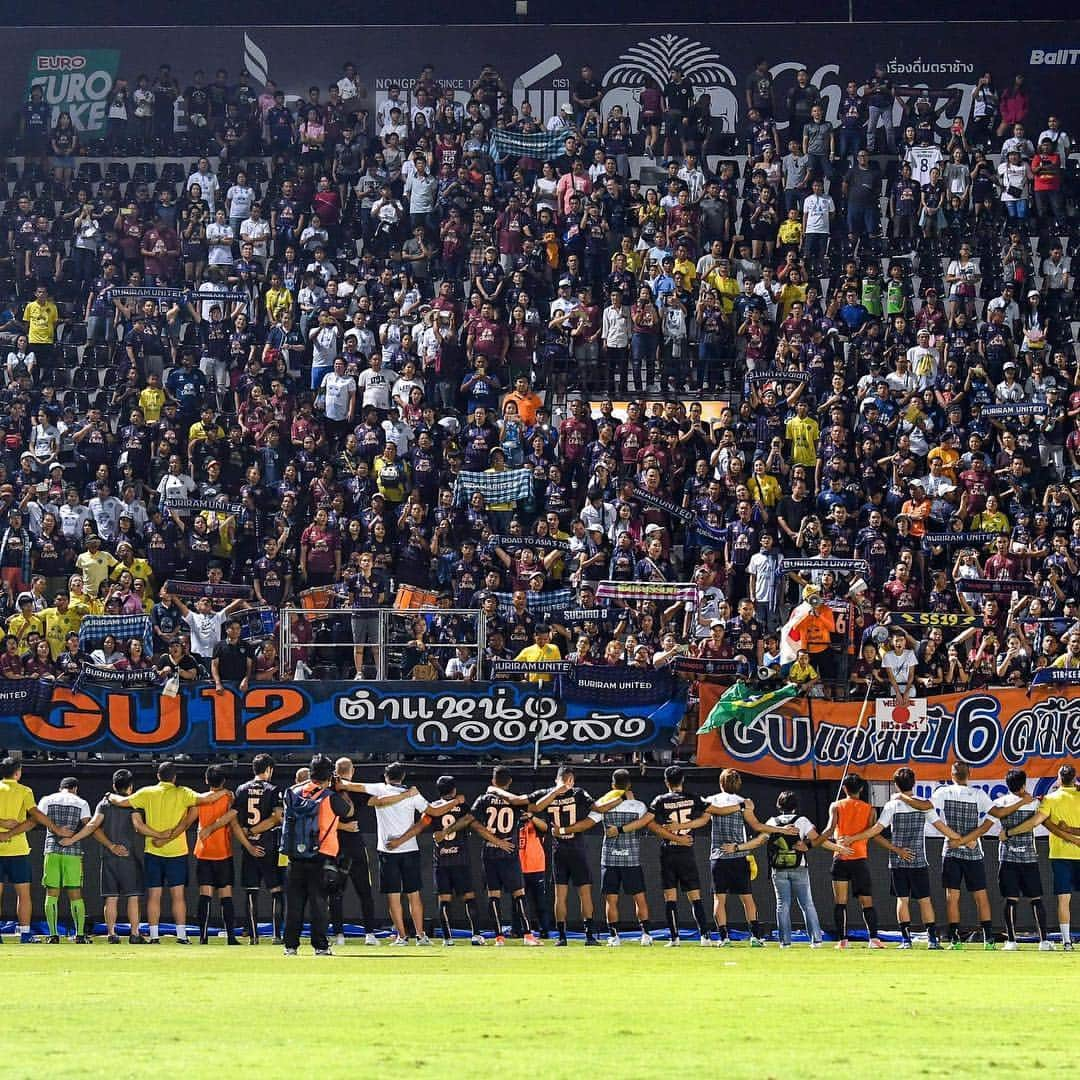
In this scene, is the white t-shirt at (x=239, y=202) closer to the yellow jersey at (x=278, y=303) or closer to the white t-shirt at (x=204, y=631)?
the yellow jersey at (x=278, y=303)

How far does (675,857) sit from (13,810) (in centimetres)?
710

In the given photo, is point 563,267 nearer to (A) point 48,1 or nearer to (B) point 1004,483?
(B) point 1004,483

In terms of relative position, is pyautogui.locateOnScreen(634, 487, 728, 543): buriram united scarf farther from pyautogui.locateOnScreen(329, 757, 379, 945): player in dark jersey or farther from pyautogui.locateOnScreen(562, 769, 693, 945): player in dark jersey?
pyautogui.locateOnScreen(329, 757, 379, 945): player in dark jersey

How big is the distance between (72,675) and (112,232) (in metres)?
13.5

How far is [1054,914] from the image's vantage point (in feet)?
72.7

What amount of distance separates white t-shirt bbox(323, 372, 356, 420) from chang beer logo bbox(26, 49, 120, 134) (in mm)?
11365

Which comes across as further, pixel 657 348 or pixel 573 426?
pixel 657 348

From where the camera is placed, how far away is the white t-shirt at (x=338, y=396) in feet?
98.2

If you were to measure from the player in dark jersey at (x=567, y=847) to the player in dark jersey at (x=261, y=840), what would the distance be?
277cm

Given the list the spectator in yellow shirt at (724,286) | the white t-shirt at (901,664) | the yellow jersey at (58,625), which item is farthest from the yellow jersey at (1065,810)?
the spectator in yellow shirt at (724,286)

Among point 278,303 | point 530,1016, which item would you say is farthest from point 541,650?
point 530,1016

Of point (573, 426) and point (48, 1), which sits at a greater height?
point (48, 1)

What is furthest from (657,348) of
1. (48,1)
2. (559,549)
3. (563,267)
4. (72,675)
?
(48,1)

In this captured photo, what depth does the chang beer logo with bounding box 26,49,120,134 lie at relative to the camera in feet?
126
